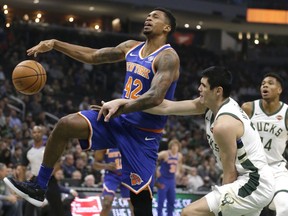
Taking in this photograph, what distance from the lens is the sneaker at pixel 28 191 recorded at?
22.3 feet

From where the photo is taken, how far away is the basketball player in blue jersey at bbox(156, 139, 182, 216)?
48.7ft

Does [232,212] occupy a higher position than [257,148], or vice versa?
[257,148]

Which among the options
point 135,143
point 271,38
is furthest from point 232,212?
point 271,38

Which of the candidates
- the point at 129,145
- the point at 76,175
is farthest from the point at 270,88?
the point at 76,175

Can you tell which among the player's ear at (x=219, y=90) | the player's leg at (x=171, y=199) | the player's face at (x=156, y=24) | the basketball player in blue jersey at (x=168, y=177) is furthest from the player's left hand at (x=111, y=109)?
the player's leg at (x=171, y=199)

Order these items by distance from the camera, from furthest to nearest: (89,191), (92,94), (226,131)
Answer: (92,94)
(89,191)
(226,131)

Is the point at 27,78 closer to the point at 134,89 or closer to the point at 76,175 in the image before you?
the point at 134,89

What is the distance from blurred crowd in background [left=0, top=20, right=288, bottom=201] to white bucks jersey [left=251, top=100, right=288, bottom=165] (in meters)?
5.45

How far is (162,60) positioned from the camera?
7082 millimetres

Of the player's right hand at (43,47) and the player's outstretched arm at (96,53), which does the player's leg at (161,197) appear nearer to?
the player's outstretched arm at (96,53)

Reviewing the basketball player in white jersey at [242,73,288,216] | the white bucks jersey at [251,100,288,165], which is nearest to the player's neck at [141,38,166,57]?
the basketball player in white jersey at [242,73,288,216]

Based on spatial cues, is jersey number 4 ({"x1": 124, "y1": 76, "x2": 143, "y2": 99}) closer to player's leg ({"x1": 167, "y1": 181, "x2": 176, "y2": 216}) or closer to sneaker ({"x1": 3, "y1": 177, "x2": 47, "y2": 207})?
sneaker ({"x1": 3, "y1": 177, "x2": 47, "y2": 207})

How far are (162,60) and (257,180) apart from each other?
158cm

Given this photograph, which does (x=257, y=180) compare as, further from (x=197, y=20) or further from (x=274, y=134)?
(x=197, y=20)
